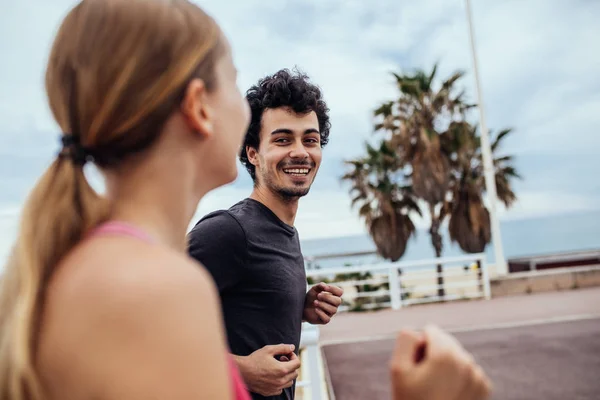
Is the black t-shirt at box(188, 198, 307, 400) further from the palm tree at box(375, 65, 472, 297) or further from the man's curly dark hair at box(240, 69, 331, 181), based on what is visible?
the palm tree at box(375, 65, 472, 297)

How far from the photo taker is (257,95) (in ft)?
6.91

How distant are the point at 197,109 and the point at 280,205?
120cm

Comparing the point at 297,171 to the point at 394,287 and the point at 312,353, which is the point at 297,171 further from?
the point at 394,287

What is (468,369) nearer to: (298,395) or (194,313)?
(194,313)

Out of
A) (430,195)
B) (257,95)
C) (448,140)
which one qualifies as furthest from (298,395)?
(448,140)

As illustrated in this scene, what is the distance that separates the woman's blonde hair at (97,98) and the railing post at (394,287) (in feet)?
30.1

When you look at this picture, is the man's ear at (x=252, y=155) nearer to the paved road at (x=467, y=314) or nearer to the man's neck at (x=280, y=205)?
the man's neck at (x=280, y=205)

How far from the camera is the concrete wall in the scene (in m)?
10.2

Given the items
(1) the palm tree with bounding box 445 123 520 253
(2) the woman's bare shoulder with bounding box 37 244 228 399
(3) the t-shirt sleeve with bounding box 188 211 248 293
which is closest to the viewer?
(2) the woman's bare shoulder with bounding box 37 244 228 399

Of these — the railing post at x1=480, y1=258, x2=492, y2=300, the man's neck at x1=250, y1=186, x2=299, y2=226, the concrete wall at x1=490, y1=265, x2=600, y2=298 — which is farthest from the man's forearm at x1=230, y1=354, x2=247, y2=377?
the concrete wall at x1=490, y1=265, x2=600, y2=298

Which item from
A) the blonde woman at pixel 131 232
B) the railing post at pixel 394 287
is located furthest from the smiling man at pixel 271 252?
the railing post at pixel 394 287

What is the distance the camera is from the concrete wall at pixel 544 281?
403 inches

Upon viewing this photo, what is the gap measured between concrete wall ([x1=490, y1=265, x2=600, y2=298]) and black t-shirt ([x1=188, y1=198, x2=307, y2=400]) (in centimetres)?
992

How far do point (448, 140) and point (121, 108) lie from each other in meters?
14.6
